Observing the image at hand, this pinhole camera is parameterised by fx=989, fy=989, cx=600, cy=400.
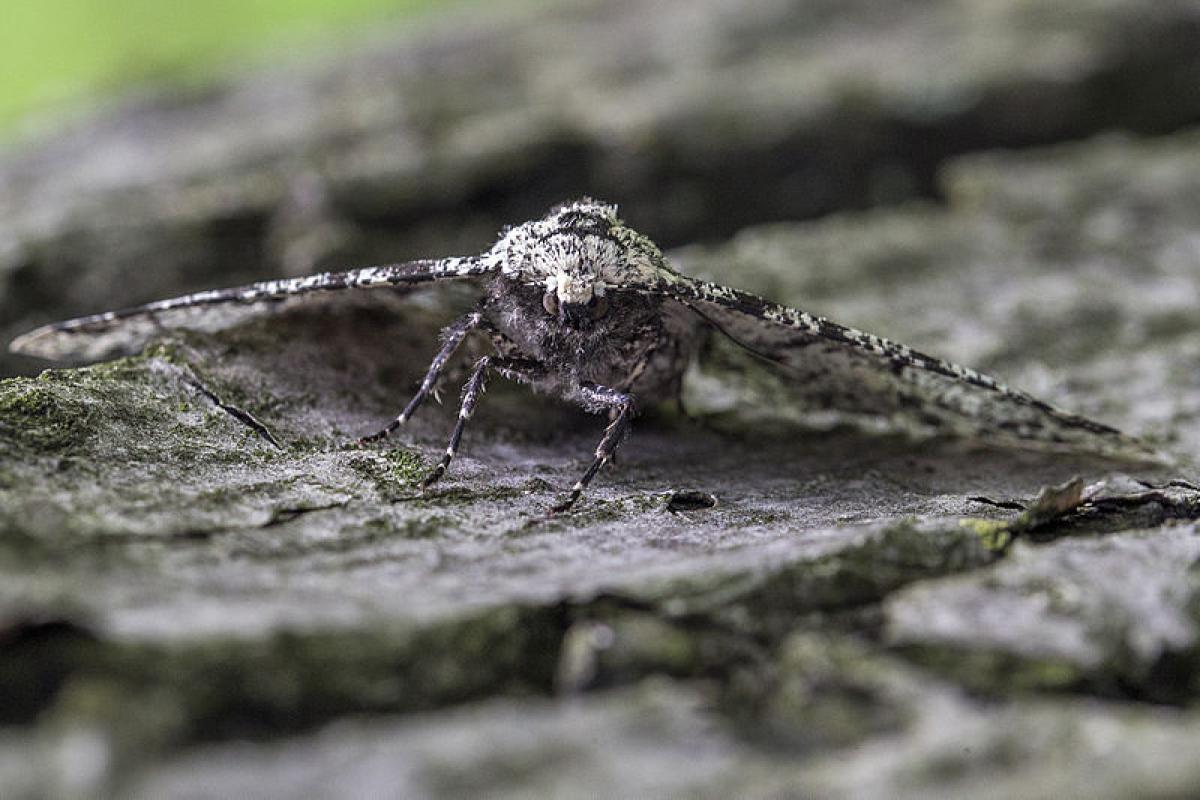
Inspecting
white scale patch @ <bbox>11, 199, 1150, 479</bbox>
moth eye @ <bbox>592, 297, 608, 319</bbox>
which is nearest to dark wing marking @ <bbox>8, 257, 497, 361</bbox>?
white scale patch @ <bbox>11, 199, 1150, 479</bbox>

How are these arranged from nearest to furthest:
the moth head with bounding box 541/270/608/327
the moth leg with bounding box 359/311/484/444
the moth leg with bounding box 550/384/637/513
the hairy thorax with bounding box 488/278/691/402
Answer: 1. the moth leg with bounding box 550/384/637/513
2. the moth leg with bounding box 359/311/484/444
3. the moth head with bounding box 541/270/608/327
4. the hairy thorax with bounding box 488/278/691/402

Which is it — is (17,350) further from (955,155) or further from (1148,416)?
(955,155)

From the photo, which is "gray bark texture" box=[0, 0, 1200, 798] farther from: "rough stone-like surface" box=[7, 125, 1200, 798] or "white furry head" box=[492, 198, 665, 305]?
"white furry head" box=[492, 198, 665, 305]

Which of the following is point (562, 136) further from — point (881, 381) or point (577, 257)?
point (881, 381)

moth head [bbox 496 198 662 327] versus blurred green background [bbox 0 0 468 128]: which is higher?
blurred green background [bbox 0 0 468 128]

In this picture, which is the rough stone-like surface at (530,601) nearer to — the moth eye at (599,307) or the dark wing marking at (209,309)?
the dark wing marking at (209,309)

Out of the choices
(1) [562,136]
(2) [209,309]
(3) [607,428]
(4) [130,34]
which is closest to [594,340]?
(3) [607,428]

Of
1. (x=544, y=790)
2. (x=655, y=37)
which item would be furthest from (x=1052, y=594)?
(x=655, y=37)
